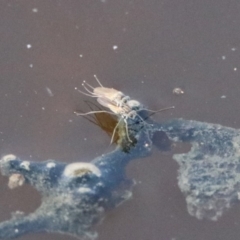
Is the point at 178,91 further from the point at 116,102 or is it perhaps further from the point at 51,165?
the point at 51,165

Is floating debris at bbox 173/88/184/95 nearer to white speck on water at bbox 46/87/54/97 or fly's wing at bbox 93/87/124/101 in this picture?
fly's wing at bbox 93/87/124/101

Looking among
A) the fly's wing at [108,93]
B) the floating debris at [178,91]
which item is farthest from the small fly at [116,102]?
the floating debris at [178,91]

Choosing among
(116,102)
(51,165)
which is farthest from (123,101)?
(51,165)

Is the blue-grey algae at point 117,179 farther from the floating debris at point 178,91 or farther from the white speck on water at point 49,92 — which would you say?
the white speck on water at point 49,92

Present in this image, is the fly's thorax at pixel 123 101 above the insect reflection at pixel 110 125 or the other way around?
above

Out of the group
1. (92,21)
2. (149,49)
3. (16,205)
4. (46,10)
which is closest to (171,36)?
(149,49)

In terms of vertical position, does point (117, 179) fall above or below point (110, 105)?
below
